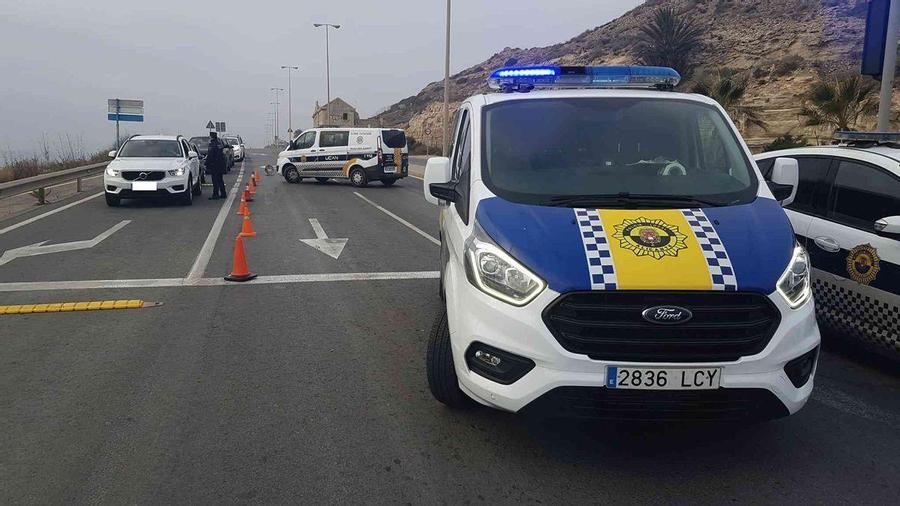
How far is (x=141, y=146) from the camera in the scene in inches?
707

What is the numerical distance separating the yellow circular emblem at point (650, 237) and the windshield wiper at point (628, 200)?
0.93 ft

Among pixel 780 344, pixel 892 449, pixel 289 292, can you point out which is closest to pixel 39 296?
pixel 289 292

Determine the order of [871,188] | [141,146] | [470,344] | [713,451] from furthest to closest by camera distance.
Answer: [141,146]
[871,188]
[713,451]
[470,344]

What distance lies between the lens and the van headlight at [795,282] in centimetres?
357

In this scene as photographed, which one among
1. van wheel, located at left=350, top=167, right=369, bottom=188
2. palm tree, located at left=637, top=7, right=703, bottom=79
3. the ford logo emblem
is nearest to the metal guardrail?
van wheel, located at left=350, top=167, right=369, bottom=188

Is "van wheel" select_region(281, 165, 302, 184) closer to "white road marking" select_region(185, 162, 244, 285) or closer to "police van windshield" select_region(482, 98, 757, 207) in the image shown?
"white road marking" select_region(185, 162, 244, 285)

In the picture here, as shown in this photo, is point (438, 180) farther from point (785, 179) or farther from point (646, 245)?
point (785, 179)

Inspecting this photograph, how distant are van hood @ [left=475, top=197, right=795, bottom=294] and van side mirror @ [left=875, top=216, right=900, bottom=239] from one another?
3.69 ft

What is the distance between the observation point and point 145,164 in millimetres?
16734

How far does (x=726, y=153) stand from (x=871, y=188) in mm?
1655

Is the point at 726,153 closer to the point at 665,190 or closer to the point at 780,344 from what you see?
the point at 665,190

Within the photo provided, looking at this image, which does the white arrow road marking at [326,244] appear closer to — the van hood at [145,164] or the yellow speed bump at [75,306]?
the yellow speed bump at [75,306]

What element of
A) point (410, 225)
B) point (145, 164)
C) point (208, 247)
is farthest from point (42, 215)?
point (410, 225)

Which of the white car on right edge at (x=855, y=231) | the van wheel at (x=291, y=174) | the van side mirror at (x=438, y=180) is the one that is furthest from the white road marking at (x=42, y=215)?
the white car on right edge at (x=855, y=231)
